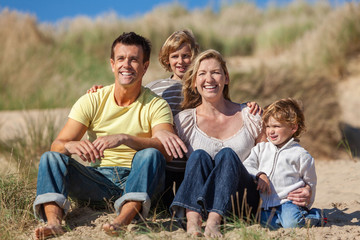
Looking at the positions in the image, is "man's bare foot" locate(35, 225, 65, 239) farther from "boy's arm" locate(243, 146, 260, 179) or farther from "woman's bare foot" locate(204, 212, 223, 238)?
"boy's arm" locate(243, 146, 260, 179)

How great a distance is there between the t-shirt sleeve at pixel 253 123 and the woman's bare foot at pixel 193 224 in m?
0.86

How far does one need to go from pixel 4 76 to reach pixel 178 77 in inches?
277

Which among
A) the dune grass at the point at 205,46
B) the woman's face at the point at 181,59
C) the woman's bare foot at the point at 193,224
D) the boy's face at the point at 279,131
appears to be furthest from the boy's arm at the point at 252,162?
the dune grass at the point at 205,46

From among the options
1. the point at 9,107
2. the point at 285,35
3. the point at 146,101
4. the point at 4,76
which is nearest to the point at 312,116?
the point at 146,101

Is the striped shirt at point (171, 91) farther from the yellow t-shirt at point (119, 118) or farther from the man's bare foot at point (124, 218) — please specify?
the man's bare foot at point (124, 218)

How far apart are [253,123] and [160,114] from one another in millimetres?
731

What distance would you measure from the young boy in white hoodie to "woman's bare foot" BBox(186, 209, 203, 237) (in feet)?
1.52

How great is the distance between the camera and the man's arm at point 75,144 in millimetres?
3145

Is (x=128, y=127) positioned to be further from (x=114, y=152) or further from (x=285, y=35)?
(x=285, y=35)

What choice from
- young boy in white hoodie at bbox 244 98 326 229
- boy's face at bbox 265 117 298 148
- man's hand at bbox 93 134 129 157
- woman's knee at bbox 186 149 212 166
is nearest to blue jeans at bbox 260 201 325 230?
young boy in white hoodie at bbox 244 98 326 229

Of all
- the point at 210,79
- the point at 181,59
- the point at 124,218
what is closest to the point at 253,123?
the point at 210,79

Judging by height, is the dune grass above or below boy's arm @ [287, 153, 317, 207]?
above

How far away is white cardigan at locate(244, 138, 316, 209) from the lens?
127 inches

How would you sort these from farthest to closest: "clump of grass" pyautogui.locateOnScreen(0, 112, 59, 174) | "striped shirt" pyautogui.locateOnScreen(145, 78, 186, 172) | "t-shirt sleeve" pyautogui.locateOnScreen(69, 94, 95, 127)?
"clump of grass" pyautogui.locateOnScreen(0, 112, 59, 174)
"striped shirt" pyautogui.locateOnScreen(145, 78, 186, 172)
"t-shirt sleeve" pyautogui.locateOnScreen(69, 94, 95, 127)
